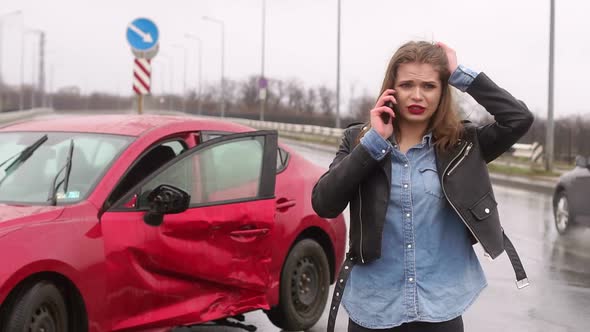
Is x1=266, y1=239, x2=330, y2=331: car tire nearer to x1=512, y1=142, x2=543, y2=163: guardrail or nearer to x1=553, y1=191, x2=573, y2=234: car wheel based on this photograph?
x1=553, y1=191, x2=573, y2=234: car wheel

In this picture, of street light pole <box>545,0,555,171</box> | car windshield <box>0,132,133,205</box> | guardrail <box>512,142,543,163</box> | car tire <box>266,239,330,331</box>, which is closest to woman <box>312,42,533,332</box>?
car windshield <box>0,132,133,205</box>

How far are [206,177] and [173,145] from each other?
0.30 metres

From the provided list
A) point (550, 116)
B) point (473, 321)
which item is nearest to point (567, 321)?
point (473, 321)

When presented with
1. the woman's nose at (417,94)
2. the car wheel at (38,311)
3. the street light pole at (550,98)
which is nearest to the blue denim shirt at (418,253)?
the woman's nose at (417,94)

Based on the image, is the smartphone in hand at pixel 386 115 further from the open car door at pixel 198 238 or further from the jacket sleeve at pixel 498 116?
the open car door at pixel 198 238

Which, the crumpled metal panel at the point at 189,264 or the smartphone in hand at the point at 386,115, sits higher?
the smartphone in hand at the point at 386,115

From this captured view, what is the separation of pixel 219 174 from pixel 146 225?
30.1 inches

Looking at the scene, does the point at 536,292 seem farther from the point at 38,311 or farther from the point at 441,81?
the point at 441,81

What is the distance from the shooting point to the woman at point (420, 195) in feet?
8.58

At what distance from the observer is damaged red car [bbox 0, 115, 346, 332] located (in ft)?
12.6

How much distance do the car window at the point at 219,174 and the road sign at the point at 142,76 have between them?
7699mm

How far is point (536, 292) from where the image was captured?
746 centimetres

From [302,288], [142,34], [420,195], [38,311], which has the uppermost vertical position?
[142,34]

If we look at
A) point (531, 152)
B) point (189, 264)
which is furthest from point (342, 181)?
point (531, 152)
